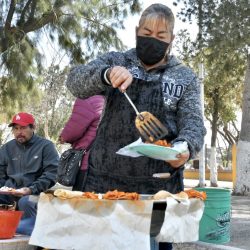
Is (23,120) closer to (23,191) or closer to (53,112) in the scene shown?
(23,191)

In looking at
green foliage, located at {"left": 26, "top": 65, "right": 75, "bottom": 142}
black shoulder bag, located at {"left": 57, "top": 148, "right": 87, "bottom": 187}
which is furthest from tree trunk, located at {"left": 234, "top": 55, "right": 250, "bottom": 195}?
green foliage, located at {"left": 26, "top": 65, "right": 75, "bottom": 142}

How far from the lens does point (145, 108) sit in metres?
1.97

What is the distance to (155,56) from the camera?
6.65ft

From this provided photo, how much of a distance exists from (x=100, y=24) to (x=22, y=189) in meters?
7.67

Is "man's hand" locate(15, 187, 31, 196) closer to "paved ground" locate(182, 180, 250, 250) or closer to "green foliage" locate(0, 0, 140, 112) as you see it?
"paved ground" locate(182, 180, 250, 250)

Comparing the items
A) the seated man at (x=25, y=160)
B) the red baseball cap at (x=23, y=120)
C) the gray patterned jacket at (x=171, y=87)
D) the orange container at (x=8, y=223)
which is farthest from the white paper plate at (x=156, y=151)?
the red baseball cap at (x=23, y=120)

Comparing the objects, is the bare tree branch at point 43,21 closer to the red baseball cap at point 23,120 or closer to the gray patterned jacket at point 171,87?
the red baseball cap at point 23,120

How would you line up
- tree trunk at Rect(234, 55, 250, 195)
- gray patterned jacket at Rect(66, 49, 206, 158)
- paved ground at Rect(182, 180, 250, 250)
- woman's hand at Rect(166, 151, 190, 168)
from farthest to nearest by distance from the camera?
tree trunk at Rect(234, 55, 250, 195)
paved ground at Rect(182, 180, 250, 250)
gray patterned jacket at Rect(66, 49, 206, 158)
woman's hand at Rect(166, 151, 190, 168)

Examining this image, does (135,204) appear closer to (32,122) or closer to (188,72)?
(188,72)

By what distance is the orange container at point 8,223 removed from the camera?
2.72m

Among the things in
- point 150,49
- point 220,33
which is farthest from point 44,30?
point 150,49

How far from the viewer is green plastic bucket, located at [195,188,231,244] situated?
192 inches

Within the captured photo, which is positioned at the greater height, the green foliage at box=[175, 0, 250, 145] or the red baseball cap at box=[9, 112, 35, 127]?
the green foliage at box=[175, 0, 250, 145]

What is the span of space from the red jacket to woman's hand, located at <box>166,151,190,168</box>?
1.64 metres
